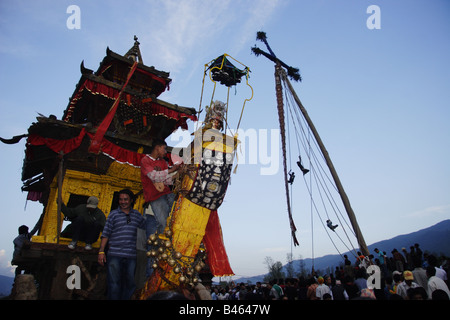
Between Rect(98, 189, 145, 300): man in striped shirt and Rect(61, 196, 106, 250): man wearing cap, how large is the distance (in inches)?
55.3

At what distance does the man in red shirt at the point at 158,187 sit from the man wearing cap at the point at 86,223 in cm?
178

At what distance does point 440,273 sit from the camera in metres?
8.20

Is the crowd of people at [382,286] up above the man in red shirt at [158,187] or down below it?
below

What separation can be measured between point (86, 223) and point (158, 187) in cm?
241

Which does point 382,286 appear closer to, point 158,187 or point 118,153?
point 158,187

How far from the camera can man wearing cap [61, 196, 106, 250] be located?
652 centimetres

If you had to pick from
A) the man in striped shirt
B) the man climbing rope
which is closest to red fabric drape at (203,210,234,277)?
the man in striped shirt

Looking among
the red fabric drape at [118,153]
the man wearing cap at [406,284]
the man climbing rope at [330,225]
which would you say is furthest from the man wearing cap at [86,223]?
the man climbing rope at [330,225]

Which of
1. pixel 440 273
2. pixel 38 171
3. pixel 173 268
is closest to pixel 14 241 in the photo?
pixel 38 171

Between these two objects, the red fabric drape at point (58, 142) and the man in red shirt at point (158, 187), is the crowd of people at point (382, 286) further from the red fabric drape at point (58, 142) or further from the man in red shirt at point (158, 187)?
the red fabric drape at point (58, 142)

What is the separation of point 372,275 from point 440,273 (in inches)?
74.2

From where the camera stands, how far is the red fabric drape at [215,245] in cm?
576

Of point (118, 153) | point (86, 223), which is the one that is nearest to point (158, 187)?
point (86, 223)

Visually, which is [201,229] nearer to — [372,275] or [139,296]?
Answer: [139,296]
